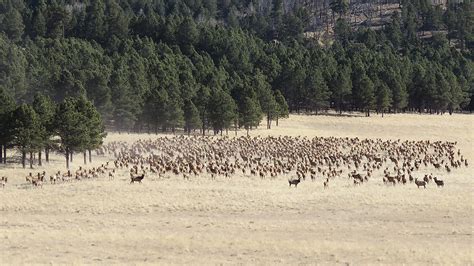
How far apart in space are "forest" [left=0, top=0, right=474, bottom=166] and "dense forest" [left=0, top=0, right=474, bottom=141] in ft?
0.83

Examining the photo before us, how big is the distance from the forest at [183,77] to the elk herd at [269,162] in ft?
19.9

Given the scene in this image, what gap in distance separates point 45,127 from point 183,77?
59.1 meters

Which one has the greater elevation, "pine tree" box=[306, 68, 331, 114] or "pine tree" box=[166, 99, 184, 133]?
"pine tree" box=[306, 68, 331, 114]

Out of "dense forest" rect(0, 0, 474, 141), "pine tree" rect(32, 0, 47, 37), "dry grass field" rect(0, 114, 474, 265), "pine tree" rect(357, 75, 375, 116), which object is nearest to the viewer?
"dry grass field" rect(0, 114, 474, 265)

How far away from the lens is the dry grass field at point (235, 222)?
2739cm

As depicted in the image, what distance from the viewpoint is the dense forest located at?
9750 centimetres

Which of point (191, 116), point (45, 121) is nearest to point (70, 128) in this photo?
point (45, 121)

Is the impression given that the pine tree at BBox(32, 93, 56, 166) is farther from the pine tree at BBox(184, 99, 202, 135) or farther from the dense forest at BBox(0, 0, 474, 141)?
the pine tree at BBox(184, 99, 202, 135)

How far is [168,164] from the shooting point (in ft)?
182

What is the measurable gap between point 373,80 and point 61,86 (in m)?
59.4

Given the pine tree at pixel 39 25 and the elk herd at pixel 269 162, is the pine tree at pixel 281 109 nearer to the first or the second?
the elk herd at pixel 269 162

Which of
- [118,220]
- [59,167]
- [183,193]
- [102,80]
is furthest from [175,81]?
[118,220]

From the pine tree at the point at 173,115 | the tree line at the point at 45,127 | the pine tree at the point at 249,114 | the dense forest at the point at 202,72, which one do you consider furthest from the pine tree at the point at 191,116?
the tree line at the point at 45,127

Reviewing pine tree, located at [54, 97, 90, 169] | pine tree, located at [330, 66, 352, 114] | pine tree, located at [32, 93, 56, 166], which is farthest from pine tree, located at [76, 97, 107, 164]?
pine tree, located at [330, 66, 352, 114]
